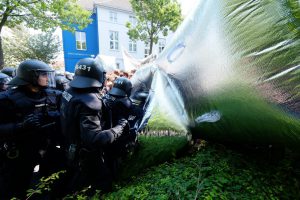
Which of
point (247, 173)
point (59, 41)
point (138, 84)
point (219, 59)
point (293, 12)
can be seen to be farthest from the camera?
point (59, 41)

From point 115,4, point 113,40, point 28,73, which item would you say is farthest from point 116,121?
point 115,4

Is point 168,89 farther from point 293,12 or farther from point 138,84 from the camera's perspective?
point 293,12

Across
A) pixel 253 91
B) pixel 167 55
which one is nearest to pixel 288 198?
pixel 253 91

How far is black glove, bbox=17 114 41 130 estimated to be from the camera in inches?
93.9

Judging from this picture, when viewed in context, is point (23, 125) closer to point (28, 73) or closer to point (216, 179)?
point (28, 73)

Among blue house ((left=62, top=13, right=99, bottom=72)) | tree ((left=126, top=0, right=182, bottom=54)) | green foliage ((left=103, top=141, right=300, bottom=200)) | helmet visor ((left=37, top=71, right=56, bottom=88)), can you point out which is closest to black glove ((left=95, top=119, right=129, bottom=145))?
green foliage ((left=103, top=141, right=300, bottom=200))

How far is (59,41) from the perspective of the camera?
23719 millimetres

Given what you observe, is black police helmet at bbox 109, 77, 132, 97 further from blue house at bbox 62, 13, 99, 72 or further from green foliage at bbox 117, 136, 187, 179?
blue house at bbox 62, 13, 99, 72

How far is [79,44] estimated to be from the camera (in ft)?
84.7

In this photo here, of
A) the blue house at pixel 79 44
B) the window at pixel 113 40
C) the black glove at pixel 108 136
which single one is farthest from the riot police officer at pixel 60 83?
the window at pixel 113 40

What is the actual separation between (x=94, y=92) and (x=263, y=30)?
4.83 ft

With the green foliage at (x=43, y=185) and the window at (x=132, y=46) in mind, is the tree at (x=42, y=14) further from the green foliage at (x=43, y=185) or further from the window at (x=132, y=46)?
the window at (x=132, y=46)

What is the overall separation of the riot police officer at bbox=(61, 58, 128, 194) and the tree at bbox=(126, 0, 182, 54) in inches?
679

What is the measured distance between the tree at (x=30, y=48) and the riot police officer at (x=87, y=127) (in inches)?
860
